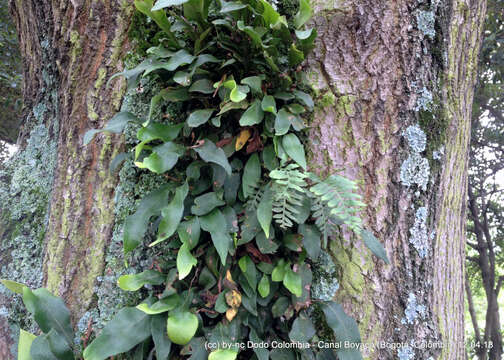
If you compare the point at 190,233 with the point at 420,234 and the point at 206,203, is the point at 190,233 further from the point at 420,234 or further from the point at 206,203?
the point at 420,234

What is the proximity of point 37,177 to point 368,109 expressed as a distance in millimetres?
1518

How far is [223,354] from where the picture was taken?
1.02 meters

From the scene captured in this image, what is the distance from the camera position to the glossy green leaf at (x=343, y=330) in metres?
1.08

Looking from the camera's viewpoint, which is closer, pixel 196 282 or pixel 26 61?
pixel 196 282

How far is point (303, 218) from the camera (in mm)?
1071

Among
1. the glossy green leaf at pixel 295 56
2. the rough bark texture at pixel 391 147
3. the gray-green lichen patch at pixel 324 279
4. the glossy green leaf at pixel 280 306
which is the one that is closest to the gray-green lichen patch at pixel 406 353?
the rough bark texture at pixel 391 147

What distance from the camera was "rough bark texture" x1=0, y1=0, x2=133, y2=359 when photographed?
4.30 feet

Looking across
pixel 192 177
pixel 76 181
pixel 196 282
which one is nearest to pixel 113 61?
pixel 76 181

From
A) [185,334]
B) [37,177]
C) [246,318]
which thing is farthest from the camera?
[37,177]

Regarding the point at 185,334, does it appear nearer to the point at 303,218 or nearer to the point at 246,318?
the point at 246,318

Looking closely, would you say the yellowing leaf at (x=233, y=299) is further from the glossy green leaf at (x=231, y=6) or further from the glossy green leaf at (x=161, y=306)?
the glossy green leaf at (x=231, y=6)

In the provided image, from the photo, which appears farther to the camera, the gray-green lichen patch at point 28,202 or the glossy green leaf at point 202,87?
the gray-green lichen patch at point 28,202

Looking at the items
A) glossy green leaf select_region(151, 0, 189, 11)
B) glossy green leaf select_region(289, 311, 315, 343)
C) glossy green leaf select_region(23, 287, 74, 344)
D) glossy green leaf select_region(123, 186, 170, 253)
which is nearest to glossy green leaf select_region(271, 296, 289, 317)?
glossy green leaf select_region(289, 311, 315, 343)

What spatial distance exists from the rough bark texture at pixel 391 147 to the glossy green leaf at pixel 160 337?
592 millimetres
